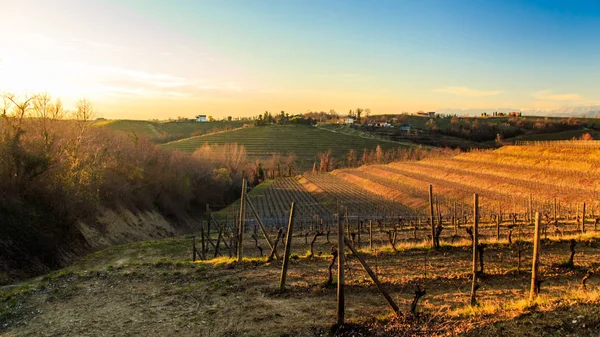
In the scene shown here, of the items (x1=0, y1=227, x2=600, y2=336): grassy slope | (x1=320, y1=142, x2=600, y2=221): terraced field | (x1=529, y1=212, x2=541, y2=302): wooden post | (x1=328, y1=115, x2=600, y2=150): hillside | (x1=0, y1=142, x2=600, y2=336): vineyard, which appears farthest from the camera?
(x1=328, y1=115, x2=600, y2=150): hillside

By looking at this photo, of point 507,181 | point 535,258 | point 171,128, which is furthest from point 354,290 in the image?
point 171,128

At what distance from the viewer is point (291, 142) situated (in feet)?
429

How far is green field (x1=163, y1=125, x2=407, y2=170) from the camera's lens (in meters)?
117

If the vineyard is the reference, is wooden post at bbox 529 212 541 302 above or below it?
above

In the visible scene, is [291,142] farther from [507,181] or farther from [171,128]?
[507,181]

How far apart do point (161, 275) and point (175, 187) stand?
3929 cm

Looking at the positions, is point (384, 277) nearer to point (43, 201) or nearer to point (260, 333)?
point (260, 333)

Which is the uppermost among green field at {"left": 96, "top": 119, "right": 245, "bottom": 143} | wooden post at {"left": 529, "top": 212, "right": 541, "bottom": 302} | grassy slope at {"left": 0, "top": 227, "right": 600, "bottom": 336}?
green field at {"left": 96, "top": 119, "right": 245, "bottom": 143}

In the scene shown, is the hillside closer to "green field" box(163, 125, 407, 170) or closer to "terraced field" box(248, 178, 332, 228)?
"green field" box(163, 125, 407, 170)

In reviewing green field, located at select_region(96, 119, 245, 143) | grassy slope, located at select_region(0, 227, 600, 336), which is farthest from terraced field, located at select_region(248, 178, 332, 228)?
green field, located at select_region(96, 119, 245, 143)

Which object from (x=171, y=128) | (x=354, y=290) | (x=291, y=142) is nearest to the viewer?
(x=354, y=290)

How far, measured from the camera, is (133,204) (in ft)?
140

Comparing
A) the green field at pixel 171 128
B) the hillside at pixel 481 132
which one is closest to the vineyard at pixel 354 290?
the hillside at pixel 481 132

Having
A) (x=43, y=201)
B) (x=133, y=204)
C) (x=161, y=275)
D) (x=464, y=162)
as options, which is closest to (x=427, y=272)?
(x=161, y=275)
